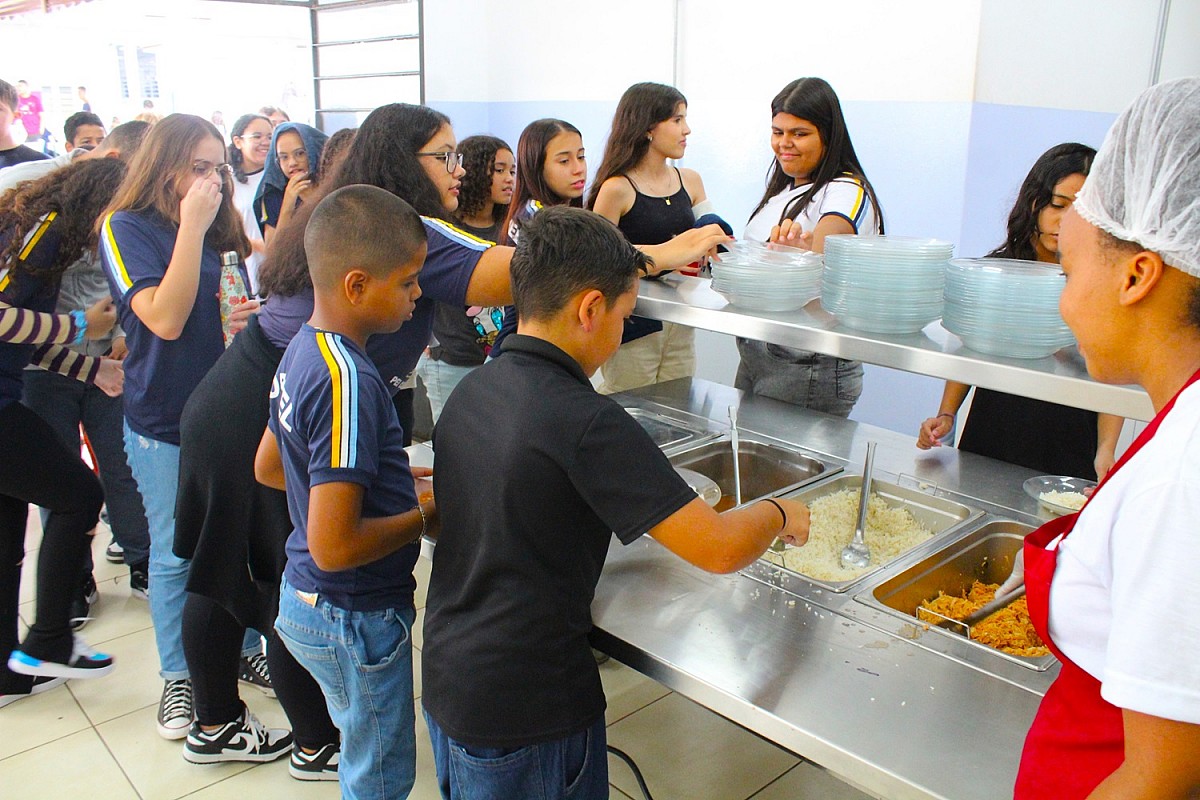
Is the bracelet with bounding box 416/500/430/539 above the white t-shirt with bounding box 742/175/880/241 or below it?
below

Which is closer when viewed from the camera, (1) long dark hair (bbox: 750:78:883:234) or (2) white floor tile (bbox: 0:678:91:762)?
(2) white floor tile (bbox: 0:678:91:762)

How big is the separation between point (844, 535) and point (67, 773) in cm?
194

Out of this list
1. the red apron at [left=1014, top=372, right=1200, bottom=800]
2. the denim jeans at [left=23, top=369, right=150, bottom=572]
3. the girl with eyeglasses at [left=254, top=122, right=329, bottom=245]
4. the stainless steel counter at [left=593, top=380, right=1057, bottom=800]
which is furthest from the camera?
the girl with eyeglasses at [left=254, top=122, right=329, bottom=245]

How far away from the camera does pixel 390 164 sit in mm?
1758

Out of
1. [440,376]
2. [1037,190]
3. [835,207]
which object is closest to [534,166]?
[440,376]

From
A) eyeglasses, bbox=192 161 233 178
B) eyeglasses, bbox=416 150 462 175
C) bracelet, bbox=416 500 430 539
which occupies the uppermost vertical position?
eyeglasses, bbox=416 150 462 175

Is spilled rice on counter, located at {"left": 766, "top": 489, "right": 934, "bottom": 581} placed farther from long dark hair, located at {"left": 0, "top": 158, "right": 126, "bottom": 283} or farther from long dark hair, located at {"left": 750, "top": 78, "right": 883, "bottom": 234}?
long dark hair, located at {"left": 0, "top": 158, "right": 126, "bottom": 283}

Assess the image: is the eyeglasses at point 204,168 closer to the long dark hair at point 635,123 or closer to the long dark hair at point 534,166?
the long dark hair at point 534,166

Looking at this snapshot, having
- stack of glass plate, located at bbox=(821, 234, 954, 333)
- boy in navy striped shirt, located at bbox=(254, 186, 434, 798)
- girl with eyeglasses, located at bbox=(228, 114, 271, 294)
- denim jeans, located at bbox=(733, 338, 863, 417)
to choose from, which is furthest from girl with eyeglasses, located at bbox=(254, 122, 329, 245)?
stack of glass plate, located at bbox=(821, 234, 954, 333)

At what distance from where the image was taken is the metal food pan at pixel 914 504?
1.68 m

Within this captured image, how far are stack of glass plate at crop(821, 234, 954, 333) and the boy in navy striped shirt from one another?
71cm

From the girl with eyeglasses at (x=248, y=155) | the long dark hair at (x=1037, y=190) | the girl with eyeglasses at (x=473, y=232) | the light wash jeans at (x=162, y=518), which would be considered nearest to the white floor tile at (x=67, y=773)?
the light wash jeans at (x=162, y=518)

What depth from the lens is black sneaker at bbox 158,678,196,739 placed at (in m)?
2.28

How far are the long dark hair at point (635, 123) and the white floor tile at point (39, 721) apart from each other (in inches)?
82.9
